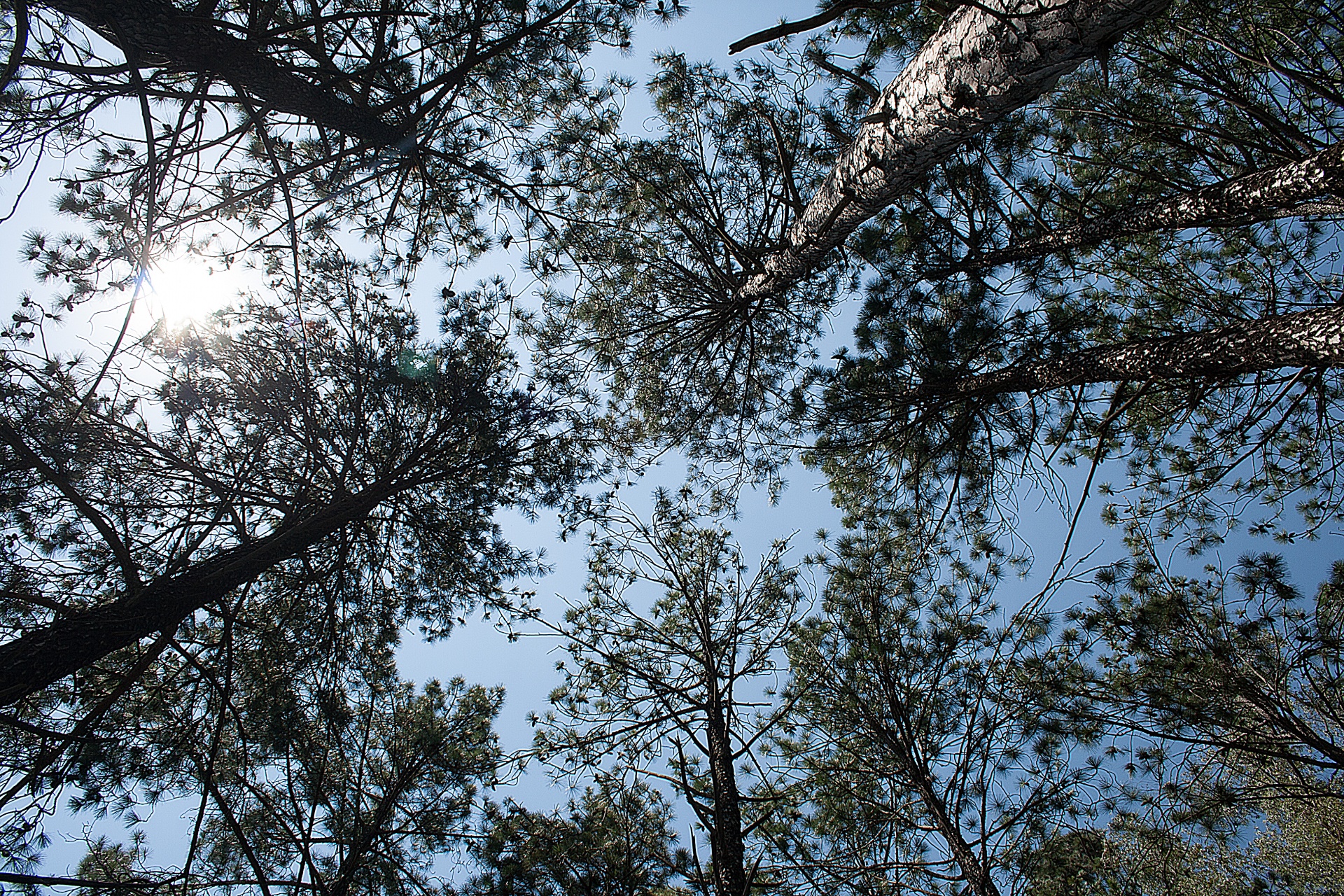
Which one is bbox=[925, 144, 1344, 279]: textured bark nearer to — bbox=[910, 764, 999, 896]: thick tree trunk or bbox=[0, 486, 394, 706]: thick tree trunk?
bbox=[910, 764, 999, 896]: thick tree trunk

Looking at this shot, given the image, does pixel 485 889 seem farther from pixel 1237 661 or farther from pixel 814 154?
pixel 814 154

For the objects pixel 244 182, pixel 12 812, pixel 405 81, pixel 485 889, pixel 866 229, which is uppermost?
pixel 405 81

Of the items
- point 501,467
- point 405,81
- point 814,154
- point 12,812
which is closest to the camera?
point 12,812

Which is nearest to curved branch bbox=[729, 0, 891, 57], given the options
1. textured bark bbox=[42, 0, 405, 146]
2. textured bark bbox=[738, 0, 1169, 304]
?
textured bark bbox=[738, 0, 1169, 304]

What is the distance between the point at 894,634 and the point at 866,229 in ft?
12.3

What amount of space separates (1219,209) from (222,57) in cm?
692

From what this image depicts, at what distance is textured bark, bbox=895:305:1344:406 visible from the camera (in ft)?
10.5

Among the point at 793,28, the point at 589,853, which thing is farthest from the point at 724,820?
the point at 793,28

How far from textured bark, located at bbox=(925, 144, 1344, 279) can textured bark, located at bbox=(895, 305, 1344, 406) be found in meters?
0.77

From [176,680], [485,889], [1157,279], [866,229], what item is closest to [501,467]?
[176,680]

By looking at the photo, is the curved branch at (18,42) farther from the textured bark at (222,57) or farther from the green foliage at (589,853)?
the green foliage at (589,853)

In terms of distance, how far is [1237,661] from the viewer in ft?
15.7

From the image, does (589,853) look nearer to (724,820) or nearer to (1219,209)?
(724,820)

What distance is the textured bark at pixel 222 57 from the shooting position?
325cm
